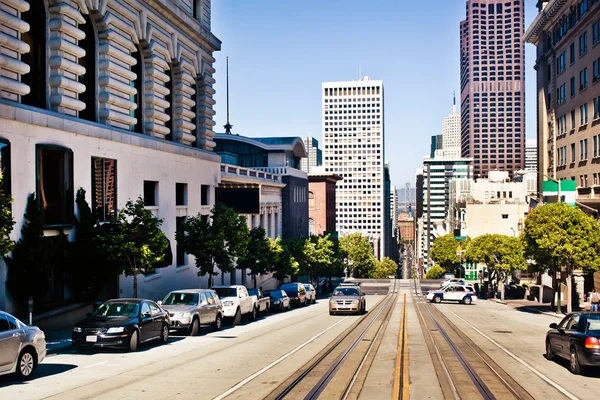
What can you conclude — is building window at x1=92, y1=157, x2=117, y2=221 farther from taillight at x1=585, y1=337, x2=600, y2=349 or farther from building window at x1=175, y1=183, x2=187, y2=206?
taillight at x1=585, y1=337, x2=600, y2=349

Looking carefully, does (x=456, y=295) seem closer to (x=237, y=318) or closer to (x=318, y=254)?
(x=318, y=254)

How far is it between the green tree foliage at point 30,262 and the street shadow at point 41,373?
307 inches

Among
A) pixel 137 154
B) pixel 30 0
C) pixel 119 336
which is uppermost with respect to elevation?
pixel 30 0

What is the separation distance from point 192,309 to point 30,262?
6344 millimetres

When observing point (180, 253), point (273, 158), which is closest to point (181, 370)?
point (180, 253)

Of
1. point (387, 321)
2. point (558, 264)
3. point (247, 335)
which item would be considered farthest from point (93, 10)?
point (558, 264)

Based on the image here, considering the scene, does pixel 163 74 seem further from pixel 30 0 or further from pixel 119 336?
pixel 119 336

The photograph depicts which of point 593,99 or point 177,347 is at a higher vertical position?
point 593,99

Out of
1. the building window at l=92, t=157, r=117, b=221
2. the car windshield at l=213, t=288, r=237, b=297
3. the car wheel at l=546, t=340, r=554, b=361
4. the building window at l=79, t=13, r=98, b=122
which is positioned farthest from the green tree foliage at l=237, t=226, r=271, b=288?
the car wheel at l=546, t=340, r=554, b=361

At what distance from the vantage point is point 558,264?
4303 centimetres

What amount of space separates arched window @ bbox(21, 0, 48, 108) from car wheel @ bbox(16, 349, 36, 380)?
15259mm

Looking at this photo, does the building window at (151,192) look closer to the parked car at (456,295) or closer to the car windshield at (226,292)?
the car windshield at (226,292)

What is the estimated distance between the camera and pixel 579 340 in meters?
17.3

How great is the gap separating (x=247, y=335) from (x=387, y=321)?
10636 millimetres
